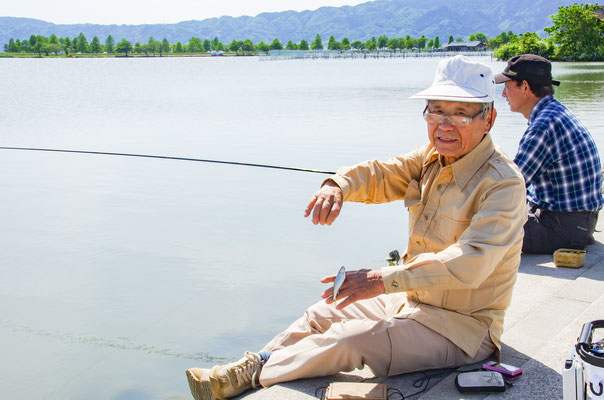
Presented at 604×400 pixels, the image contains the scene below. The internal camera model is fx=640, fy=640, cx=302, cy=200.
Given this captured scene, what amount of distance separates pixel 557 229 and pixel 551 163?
557 millimetres

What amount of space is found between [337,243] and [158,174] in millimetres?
6086

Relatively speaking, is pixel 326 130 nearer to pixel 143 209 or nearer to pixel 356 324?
pixel 143 209

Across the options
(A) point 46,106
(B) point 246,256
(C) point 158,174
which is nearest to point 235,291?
(B) point 246,256

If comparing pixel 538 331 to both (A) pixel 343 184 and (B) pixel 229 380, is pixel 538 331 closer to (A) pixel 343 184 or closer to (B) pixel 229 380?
(A) pixel 343 184

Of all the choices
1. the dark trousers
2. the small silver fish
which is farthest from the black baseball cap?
the small silver fish

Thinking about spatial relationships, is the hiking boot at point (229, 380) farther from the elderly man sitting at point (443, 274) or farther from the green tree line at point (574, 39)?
the green tree line at point (574, 39)

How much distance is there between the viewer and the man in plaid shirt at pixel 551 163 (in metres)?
4.77

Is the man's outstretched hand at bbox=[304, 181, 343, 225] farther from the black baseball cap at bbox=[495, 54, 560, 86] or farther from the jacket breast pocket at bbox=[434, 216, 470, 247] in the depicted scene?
the black baseball cap at bbox=[495, 54, 560, 86]

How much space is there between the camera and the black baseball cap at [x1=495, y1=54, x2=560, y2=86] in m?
4.84

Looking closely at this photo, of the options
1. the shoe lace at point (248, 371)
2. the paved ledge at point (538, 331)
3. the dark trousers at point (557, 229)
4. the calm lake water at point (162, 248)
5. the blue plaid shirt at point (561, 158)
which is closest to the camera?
the paved ledge at point (538, 331)

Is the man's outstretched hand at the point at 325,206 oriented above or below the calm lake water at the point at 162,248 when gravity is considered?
above

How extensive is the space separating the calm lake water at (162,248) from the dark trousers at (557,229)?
7.27ft

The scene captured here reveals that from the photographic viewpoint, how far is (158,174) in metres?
13.1

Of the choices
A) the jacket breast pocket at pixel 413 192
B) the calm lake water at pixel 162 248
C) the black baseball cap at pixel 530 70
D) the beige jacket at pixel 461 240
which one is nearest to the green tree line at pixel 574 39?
the calm lake water at pixel 162 248
